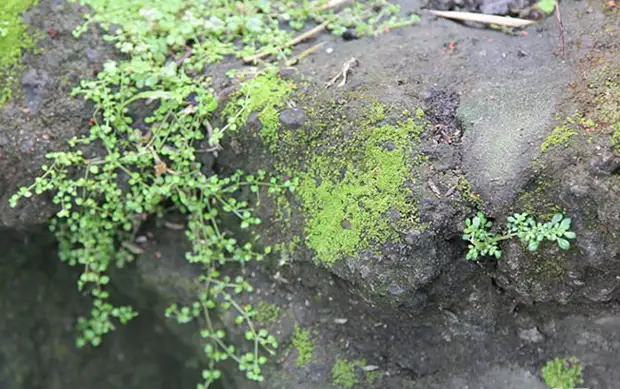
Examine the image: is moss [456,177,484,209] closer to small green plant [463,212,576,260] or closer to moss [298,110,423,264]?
small green plant [463,212,576,260]

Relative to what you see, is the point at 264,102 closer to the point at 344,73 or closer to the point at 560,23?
the point at 344,73

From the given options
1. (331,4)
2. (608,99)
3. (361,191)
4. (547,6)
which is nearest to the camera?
(608,99)

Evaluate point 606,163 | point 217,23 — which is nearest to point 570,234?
point 606,163

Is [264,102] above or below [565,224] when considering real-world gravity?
above

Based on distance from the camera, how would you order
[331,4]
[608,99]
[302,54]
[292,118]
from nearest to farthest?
[608,99]
[292,118]
[302,54]
[331,4]

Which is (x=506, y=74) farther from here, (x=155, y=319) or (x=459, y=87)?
(x=155, y=319)

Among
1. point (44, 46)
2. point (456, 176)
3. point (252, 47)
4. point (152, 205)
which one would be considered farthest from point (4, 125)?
point (456, 176)

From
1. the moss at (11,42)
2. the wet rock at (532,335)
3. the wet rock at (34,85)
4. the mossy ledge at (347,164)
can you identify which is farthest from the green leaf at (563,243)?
the moss at (11,42)
